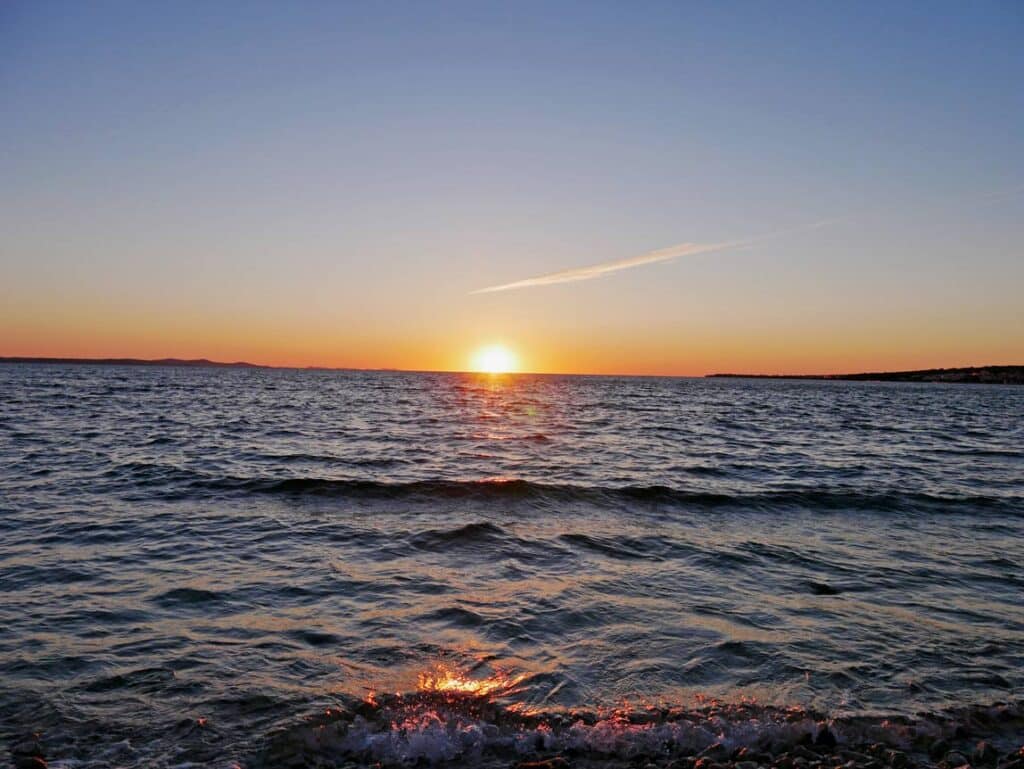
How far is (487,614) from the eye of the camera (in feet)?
27.2

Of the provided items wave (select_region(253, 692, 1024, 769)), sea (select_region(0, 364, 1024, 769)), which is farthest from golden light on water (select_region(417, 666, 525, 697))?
wave (select_region(253, 692, 1024, 769))

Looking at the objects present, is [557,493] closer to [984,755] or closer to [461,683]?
[461,683]

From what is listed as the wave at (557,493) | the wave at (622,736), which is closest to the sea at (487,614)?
the wave at (622,736)

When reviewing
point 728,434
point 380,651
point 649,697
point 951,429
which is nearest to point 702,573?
point 649,697

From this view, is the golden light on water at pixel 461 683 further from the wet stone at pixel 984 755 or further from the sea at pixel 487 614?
the wet stone at pixel 984 755

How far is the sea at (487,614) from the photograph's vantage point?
18.2ft

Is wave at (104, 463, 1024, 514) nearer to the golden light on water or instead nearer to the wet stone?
the golden light on water

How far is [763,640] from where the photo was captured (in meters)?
7.67

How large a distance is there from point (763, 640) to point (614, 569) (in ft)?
10.1

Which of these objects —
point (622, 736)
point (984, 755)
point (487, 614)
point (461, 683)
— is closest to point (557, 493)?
point (487, 614)

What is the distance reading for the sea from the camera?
5.56 meters

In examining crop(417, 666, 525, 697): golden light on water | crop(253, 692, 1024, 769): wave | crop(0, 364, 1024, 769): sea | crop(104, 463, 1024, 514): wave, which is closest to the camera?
crop(253, 692, 1024, 769): wave

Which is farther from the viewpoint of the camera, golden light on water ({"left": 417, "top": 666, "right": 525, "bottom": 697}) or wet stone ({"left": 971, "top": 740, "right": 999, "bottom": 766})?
golden light on water ({"left": 417, "top": 666, "right": 525, "bottom": 697})

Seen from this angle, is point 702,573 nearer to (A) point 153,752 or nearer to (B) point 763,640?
(B) point 763,640
